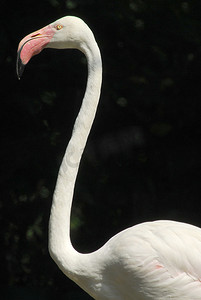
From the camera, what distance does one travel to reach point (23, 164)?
5.86m

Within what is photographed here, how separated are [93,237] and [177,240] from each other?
2829 mm

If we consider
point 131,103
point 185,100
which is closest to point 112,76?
point 131,103

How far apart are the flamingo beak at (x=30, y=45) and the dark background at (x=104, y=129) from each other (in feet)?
5.85

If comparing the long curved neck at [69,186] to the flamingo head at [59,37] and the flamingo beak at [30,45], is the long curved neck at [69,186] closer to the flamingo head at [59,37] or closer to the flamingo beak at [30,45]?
the flamingo head at [59,37]

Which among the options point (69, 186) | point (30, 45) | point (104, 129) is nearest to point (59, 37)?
point (30, 45)

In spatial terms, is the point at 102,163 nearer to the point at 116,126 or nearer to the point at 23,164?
the point at 116,126

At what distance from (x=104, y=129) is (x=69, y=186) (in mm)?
2655

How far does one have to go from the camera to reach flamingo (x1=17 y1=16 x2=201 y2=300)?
339 centimetres

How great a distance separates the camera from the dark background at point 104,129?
579 centimetres

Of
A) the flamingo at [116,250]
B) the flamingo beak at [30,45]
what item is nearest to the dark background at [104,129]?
the flamingo beak at [30,45]

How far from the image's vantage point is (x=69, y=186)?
3650 millimetres

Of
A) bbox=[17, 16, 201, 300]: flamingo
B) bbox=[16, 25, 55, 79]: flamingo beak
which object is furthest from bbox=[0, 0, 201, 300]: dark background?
bbox=[17, 16, 201, 300]: flamingo

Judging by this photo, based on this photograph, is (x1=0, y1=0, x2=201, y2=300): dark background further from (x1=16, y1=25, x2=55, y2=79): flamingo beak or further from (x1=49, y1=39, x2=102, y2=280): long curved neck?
(x1=49, y1=39, x2=102, y2=280): long curved neck

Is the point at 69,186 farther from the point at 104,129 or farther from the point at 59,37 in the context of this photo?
the point at 104,129
